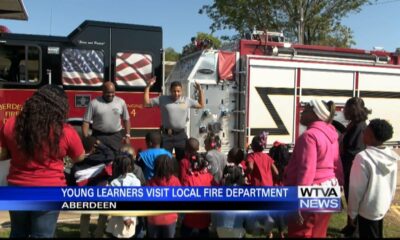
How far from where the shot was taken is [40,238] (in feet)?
10.0

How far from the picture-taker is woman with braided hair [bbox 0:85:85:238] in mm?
3039

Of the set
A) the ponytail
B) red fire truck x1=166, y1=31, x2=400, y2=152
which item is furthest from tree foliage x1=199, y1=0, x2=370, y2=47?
the ponytail

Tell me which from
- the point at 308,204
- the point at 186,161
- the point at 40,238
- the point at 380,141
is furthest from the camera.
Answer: the point at 186,161

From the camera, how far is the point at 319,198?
11.2 ft

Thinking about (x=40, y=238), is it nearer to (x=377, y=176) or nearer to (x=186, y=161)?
(x=186, y=161)

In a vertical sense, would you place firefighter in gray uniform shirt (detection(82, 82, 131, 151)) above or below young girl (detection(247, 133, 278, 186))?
above

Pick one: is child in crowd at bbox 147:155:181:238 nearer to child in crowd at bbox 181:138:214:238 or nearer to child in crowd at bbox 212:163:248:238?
child in crowd at bbox 181:138:214:238

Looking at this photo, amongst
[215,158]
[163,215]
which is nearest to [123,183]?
[163,215]

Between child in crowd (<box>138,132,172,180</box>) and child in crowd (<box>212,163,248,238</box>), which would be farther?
child in crowd (<box>138,132,172,180</box>)

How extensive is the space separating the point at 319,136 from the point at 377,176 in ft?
2.09

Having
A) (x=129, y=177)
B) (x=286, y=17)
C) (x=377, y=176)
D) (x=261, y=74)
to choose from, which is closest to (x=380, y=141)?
(x=377, y=176)

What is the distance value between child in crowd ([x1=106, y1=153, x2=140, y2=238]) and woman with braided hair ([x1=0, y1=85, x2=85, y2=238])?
749mm

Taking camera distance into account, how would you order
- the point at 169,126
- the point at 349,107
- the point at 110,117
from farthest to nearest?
1. the point at 169,126
2. the point at 110,117
3. the point at 349,107

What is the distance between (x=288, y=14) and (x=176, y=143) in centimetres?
1732
